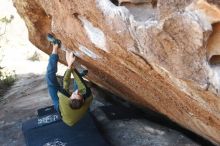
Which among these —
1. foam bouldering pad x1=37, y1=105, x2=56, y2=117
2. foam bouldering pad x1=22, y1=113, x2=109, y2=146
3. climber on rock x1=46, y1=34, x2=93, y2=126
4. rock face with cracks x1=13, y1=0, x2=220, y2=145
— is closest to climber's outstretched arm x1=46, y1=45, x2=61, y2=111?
climber on rock x1=46, y1=34, x2=93, y2=126

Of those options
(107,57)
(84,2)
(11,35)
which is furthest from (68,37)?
(11,35)

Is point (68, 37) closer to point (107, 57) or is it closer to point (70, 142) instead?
point (107, 57)

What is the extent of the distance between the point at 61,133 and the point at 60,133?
2 centimetres

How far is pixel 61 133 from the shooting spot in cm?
764

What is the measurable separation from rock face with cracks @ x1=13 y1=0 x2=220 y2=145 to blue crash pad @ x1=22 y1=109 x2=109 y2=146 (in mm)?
1060

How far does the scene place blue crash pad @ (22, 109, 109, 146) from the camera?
7391 mm

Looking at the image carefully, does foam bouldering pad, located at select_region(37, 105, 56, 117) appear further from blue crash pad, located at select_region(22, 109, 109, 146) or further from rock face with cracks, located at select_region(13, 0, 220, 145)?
rock face with cracks, located at select_region(13, 0, 220, 145)

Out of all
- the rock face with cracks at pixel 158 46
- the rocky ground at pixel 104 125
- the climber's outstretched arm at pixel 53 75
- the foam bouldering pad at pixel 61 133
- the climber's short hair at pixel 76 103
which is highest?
the rock face with cracks at pixel 158 46

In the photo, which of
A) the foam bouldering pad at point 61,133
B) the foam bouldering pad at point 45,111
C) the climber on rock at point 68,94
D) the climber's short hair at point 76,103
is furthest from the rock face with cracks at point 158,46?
the foam bouldering pad at point 45,111

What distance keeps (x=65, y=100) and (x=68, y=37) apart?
1.19 metres

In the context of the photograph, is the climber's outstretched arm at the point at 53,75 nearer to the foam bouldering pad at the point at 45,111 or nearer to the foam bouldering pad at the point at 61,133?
the foam bouldering pad at the point at 61,133

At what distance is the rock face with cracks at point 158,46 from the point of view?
13.7 ft

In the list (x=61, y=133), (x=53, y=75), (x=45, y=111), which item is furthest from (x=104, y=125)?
(x=53, y=75)

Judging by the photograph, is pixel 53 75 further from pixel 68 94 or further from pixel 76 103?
pixel 76 103
